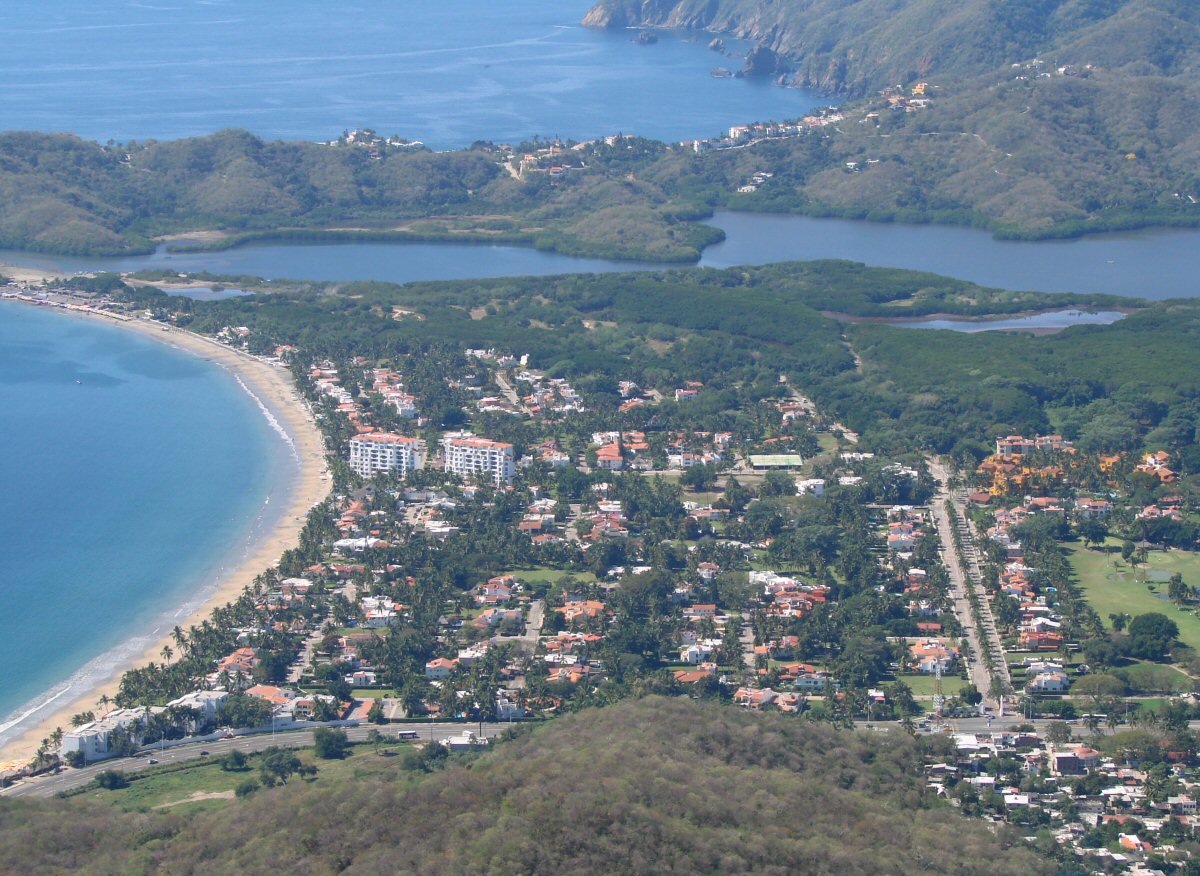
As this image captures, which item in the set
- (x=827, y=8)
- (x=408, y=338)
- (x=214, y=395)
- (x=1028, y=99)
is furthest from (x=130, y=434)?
(x=827, y=8)

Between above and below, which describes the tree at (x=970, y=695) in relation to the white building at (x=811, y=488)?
below

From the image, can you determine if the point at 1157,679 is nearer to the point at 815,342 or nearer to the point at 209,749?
the point at 209,749

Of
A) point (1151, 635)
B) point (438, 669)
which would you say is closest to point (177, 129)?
point (438, 669)

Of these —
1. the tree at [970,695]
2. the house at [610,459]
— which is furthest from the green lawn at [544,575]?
the tree at [970,695]

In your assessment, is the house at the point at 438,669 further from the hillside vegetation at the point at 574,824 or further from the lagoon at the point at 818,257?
the lagoon at the point at 818,257

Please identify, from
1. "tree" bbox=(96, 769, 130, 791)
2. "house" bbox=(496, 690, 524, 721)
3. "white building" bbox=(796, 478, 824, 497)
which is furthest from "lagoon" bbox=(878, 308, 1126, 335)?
"tree" bbox=(96, 769, 130, 791)
